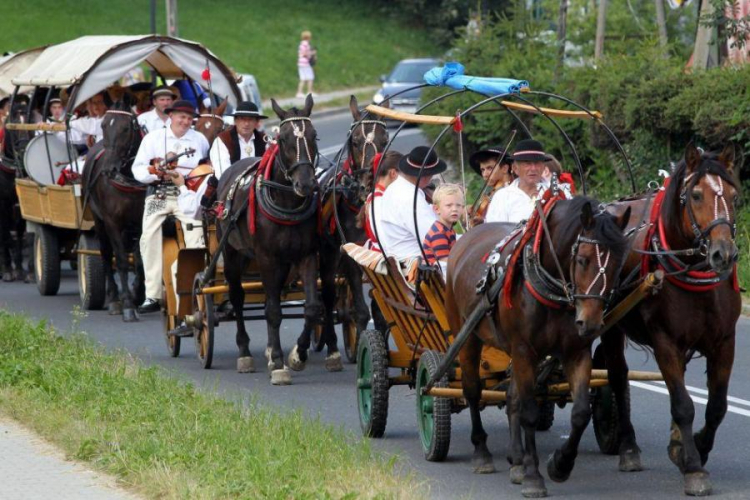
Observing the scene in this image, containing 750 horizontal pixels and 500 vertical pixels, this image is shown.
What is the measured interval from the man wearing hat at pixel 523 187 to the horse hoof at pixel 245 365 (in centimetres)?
360

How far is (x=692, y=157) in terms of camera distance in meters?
7.52

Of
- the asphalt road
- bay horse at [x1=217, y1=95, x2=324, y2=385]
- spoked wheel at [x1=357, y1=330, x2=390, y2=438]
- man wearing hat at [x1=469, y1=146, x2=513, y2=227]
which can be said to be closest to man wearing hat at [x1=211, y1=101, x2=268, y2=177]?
bay horse at [x1=217, y1=95, x2=324, y2=385]

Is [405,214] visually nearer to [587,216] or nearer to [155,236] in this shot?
[587,216]

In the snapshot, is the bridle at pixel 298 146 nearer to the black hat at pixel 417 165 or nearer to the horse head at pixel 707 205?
the black hat at pixel 417 165

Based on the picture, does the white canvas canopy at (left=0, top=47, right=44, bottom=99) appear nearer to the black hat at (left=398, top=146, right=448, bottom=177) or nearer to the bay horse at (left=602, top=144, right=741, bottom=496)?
the black hat at (left=398, top=146, right=448, bottom=177)

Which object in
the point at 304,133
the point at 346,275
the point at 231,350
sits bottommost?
the point at 231,350

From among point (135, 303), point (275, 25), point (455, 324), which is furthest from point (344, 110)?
point (455, 324)

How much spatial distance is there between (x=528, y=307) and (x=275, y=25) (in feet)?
157

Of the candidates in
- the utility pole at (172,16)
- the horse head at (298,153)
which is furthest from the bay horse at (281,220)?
the utility pole at (172,16)

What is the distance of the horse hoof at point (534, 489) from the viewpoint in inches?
296

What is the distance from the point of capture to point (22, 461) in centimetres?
822

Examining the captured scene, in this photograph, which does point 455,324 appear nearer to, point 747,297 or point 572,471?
point 572,471

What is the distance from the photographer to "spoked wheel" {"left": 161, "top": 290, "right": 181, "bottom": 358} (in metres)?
13.3

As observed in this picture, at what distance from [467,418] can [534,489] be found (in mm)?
2725
